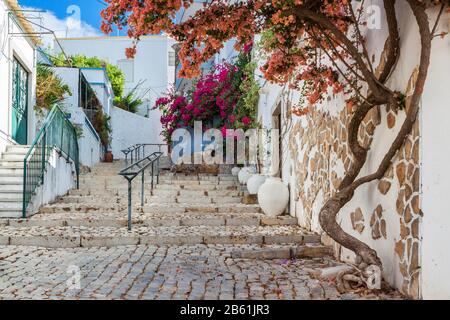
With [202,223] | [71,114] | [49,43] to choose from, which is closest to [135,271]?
[202,223]

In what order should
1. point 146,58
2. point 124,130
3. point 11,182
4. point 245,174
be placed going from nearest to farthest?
point 11,182, point 245,174, point 124,130, point 146,58

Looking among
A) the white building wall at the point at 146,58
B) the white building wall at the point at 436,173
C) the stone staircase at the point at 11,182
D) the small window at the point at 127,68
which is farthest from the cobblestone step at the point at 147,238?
the small window at the point at 127,68

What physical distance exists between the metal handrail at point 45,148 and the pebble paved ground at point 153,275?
2.59m

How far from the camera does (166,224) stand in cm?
780

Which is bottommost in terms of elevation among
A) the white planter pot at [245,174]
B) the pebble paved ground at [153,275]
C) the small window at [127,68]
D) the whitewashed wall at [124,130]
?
the pebble paved ground at [153,275]

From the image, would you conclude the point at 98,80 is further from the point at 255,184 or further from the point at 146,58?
the point at 255,184

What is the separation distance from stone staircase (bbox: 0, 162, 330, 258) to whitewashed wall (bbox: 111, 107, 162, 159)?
14.8 meters

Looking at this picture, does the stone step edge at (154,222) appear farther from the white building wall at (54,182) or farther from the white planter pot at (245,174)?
the white planter pot at (245,174)

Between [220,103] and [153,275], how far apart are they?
10.3m

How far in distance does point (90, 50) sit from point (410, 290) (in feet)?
94.9

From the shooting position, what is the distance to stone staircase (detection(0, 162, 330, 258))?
6.51m

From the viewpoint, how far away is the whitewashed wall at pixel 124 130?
2620 cm

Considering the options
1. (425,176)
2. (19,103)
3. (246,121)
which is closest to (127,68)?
(19,103)

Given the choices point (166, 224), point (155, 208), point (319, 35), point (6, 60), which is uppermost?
point (6, 60)
